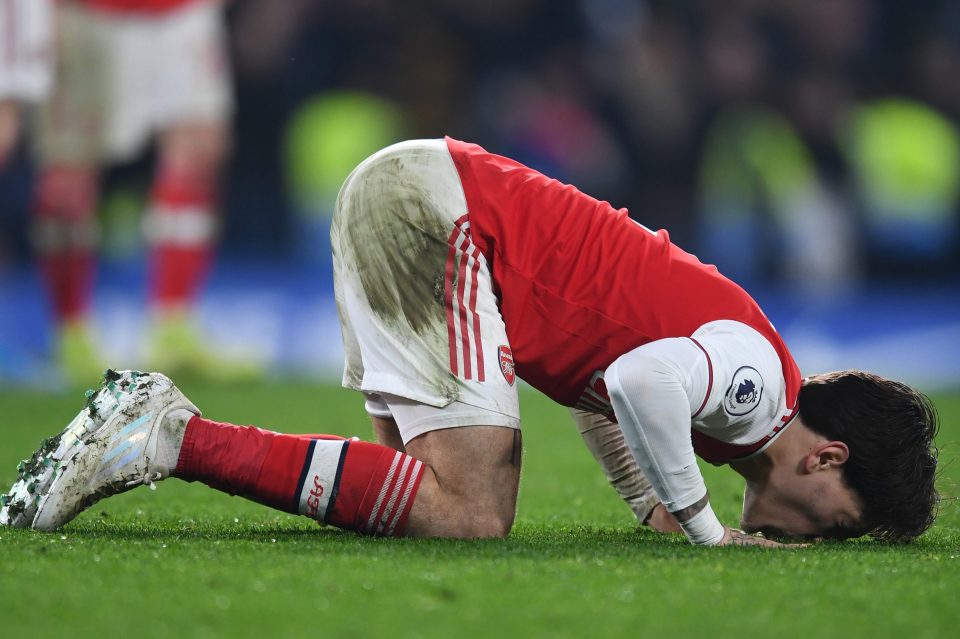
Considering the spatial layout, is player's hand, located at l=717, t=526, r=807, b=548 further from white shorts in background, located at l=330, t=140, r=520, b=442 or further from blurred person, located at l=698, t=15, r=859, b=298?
blurred person, located at l=698, t=15, r=859, b=298

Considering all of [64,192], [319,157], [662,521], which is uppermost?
[319,157]

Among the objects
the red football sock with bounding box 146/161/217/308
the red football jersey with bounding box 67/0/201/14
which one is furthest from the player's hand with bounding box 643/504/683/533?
the red football jersey with bounding box 67/0/201/14

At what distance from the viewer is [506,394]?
3.36 meters

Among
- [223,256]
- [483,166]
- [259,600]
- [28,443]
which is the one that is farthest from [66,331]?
[259,600]

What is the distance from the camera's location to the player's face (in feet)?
11.2

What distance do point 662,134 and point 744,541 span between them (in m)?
7.64

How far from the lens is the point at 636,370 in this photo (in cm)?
312

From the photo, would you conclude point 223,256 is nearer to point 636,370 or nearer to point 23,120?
point 23,120

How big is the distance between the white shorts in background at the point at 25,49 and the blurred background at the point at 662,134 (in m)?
1.35

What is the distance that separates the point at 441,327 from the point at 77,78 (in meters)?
6.51

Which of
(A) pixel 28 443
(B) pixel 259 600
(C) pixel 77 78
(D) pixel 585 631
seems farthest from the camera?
(C) pixel 77 78

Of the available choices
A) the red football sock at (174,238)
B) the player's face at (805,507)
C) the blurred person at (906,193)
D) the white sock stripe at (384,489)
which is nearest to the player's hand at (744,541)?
the player's face at (805,507)

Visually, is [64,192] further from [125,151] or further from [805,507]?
[805,507]

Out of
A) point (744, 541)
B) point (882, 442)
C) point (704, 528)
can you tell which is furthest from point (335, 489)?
point (882, 442)
